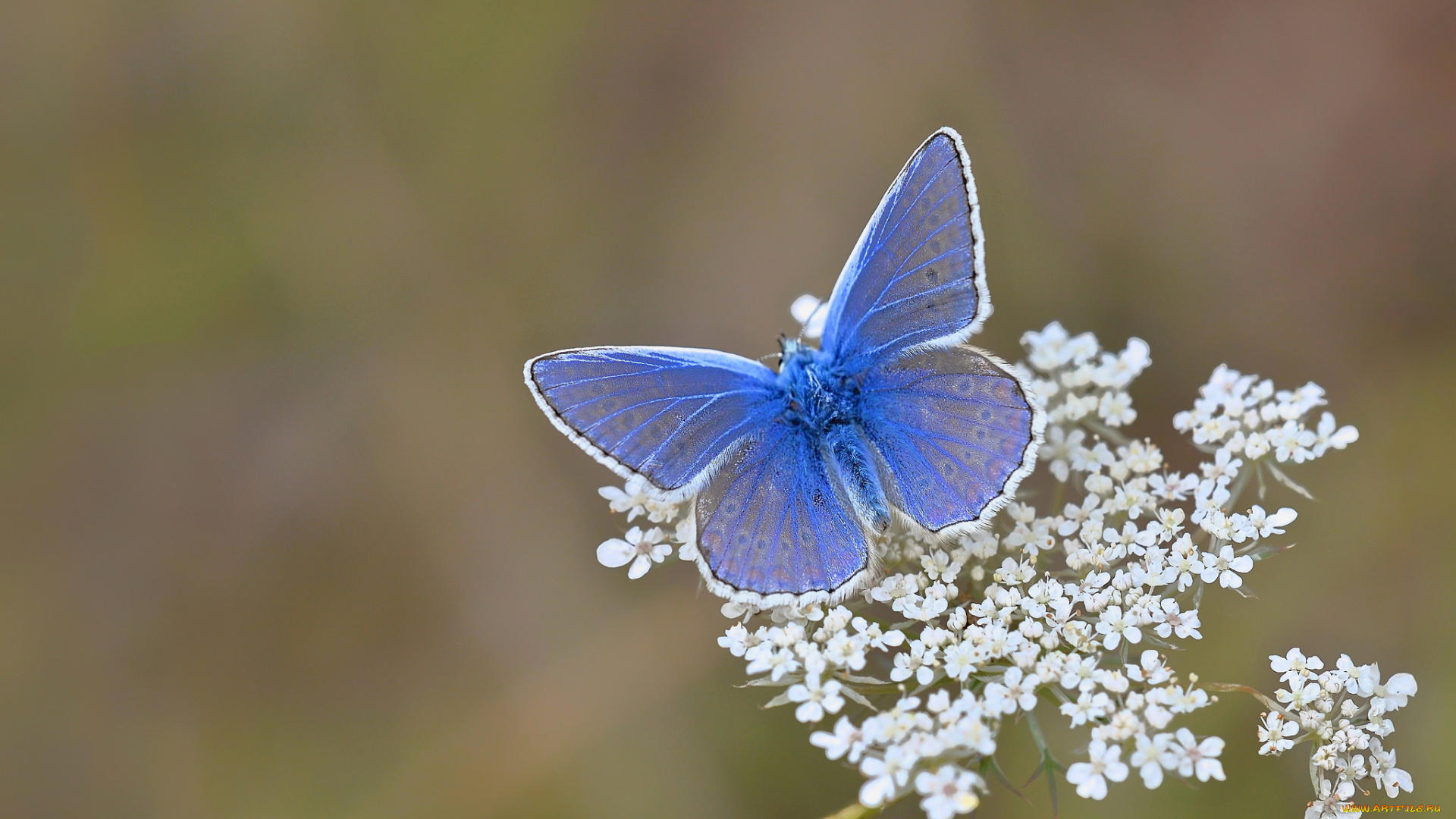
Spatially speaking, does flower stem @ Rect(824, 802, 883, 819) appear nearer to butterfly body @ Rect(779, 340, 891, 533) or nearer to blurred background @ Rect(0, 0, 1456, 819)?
butterfly body @ Rect(779, 340, 891, 533)

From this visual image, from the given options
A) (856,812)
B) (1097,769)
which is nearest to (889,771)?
(856,812)

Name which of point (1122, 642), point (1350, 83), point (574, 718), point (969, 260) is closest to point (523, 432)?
point (574, 718)

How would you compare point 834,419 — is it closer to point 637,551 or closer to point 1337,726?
point 637,551

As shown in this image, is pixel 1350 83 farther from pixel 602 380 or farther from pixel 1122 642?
pixel 602 380

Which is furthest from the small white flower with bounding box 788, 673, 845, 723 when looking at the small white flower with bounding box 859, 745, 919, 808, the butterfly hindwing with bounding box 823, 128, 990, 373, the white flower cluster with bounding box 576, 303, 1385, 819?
the butterfly hindwing with bounding box 823, 128, 990, 373

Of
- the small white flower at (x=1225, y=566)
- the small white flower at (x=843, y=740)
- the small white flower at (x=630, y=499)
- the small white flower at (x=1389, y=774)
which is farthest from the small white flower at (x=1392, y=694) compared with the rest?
the small white flower at (x=630, y=499)

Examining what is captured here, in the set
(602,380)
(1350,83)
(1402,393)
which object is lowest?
(1402,393)
